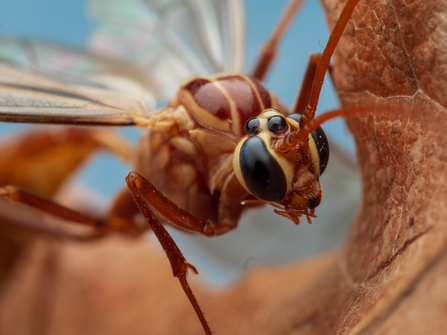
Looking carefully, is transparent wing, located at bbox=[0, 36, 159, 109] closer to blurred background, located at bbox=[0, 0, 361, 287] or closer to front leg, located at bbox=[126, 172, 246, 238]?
blurred background, located at bbox=[0, 0, 361, 287]

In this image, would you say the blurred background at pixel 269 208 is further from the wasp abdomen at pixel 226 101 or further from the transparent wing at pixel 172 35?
the wasp abdomen at pixel 226 101

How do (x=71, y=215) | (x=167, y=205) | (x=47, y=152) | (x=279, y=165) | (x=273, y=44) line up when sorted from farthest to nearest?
1. (x=47, y=152)
2. (x=273, y=44)
3. (x=71, y=215)
4. (x=167, y=205)
5. (x=279, y=165)

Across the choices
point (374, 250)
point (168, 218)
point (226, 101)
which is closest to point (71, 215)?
point (168, 218)

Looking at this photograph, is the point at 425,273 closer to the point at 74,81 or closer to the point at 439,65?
the point at 439,65

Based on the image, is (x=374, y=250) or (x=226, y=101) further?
(x=226, y=101)

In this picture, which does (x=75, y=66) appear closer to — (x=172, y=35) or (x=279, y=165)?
(x=172, y=35)

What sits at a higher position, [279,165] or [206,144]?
[279,165]

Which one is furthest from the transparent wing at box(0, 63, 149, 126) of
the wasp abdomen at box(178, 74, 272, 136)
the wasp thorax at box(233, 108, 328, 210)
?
the wasp thorax at box(233, 108, 328, 210)

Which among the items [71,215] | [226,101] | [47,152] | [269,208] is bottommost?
[47,152]
